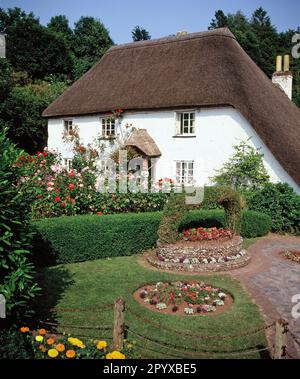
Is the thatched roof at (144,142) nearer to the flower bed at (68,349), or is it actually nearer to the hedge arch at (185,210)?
the hedge arch at (185,210)

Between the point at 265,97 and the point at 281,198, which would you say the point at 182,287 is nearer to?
the point at 281,198

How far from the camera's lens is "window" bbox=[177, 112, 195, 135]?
20.4 meters

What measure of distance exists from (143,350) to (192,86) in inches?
637

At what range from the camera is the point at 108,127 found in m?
23.1

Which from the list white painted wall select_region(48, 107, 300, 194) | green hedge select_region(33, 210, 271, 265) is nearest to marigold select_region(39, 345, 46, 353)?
green hedge select_region(33, 210, 271, 265)

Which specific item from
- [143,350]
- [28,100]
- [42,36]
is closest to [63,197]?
[143,350]

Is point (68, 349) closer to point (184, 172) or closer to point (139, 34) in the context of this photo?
point (184, 172)

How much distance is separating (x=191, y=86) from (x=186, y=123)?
197cm

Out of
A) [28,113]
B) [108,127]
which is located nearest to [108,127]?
[108,127]

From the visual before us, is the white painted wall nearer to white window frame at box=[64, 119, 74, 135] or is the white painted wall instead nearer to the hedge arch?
white window frame at box=[64, 119, 74, 135]

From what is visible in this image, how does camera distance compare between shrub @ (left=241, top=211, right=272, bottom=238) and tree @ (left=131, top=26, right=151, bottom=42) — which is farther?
tree @ (left=131, top=26, right=151, bottom=42)

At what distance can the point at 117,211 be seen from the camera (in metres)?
14.2

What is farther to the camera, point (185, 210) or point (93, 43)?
point (93, 43)

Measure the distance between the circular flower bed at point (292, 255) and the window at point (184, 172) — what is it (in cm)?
796
